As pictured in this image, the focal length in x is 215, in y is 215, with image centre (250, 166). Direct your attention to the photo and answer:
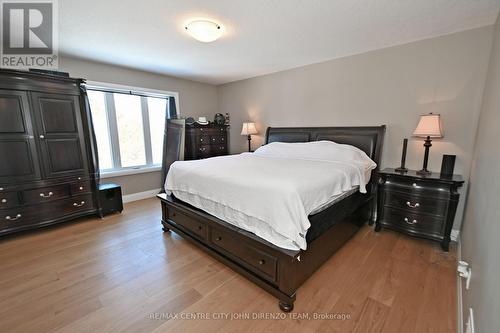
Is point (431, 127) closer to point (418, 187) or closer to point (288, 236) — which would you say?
point (418, 187)

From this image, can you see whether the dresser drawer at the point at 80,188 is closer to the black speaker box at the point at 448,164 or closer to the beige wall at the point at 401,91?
the beige wall at the point at 401,91

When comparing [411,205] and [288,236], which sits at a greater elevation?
[288,236]

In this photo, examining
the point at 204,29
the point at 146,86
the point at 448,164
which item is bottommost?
→ the point at 448,164

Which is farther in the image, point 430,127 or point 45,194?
point 45,194

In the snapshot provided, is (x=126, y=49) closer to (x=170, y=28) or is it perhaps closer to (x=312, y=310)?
(x=170, y=28)

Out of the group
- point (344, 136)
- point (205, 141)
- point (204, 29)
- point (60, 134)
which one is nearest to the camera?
point (204, 29)

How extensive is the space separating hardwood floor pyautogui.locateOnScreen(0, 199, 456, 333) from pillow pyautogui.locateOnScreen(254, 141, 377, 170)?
0.97 m

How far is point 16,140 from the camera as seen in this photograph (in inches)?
97.3

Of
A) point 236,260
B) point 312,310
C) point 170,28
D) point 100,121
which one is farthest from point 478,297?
point 100,121

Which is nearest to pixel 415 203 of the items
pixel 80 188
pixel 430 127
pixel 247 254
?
pixel 430 127

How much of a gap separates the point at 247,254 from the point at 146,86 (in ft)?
12.1

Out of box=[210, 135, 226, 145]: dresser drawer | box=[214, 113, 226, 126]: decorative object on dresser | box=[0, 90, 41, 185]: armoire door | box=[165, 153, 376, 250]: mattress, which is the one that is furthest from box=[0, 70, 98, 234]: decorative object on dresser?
box=[214, 113, 226, 126]: decorative object on dresser

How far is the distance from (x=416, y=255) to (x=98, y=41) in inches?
172

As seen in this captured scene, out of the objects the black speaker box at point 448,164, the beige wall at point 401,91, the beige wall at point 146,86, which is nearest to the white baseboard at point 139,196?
the beige wall at point 146,86
